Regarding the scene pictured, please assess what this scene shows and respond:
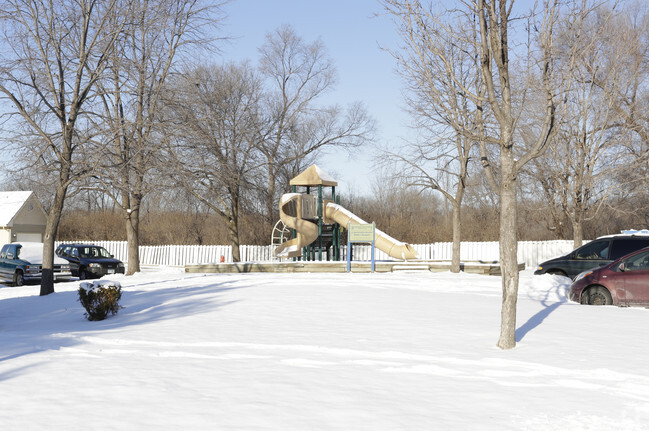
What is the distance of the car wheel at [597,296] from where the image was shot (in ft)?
46.3

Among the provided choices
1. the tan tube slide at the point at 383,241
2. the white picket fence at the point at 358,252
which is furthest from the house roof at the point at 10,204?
the tan tube slide at the point at 383,241

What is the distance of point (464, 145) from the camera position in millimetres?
23078

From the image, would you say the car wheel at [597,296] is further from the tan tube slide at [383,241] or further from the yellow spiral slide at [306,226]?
the yellow spiral slide at [306,226]

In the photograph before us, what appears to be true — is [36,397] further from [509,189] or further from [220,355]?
[509,189]

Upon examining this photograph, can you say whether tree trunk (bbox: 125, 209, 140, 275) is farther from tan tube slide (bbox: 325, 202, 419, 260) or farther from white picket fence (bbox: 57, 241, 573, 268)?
tan tube slide (bbox: 325, 202, 419, 260)

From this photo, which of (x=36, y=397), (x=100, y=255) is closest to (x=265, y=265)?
(x=100, y=255)

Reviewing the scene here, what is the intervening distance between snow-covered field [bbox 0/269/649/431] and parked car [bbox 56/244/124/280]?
1232cm

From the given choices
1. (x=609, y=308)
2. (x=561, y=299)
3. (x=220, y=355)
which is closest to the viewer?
(x=220, y=355)

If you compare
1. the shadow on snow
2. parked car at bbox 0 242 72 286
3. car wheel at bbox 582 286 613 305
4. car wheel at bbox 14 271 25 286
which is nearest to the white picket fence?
parked car at bbox 0 242 72 286

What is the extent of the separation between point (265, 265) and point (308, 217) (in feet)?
12.6

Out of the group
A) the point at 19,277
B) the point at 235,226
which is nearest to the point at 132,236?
the point at 19,277

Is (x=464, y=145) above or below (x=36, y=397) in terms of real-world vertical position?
above

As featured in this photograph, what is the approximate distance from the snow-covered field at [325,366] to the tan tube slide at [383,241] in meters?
12.6

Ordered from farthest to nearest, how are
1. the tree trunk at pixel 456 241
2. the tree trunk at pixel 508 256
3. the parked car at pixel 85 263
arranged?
the parked car at pixel 85 263 → the tree trunk at pixel 456 241 → the tree trunk at pixel 508 256
